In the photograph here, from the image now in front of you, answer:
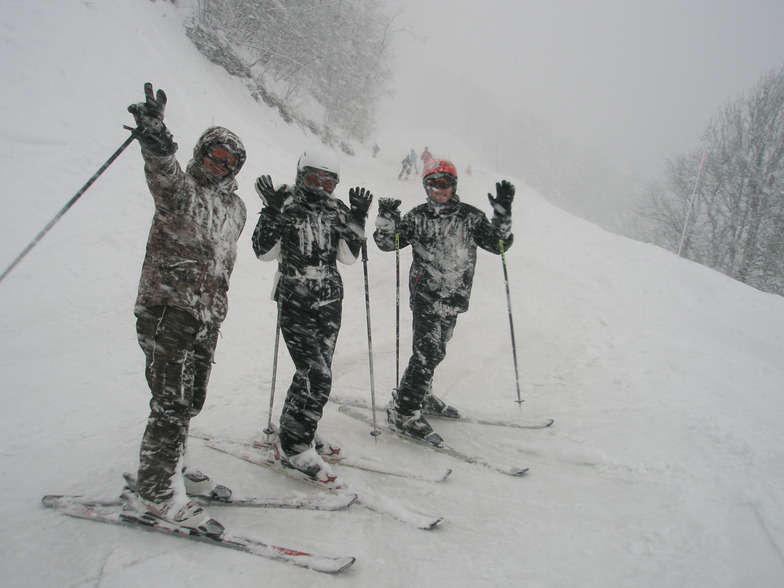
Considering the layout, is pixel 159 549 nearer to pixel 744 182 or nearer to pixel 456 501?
pixel 456 501

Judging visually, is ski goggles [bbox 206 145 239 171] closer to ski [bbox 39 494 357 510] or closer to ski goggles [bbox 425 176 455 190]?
ski goggles [bbox 425 176 455 190]

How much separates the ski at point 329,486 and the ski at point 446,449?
100cm

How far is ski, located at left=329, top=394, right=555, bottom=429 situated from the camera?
4562mm

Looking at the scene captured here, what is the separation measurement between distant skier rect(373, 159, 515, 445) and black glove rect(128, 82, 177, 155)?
2.11 m

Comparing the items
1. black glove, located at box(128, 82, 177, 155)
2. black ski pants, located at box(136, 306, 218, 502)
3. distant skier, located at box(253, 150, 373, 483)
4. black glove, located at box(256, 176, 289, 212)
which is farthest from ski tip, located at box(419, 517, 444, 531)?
black glove, located at box(128, 82, 177, 155)

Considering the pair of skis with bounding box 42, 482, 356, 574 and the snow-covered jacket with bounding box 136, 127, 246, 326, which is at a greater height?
the snow-covered jacket with bounding box 136, 127, 246, 326

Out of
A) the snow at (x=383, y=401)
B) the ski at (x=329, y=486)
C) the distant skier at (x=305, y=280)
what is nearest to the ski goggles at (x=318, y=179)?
the distant skier at (x=305, y=280)

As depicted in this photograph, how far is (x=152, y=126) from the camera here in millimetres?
2270

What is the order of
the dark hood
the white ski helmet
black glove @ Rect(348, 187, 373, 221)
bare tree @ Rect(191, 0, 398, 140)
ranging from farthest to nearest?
bare tree @ Rect(191, 0, 398, 140)
black glove @ Rect(348, 187, 373, 221)
the white ski helmet
the dark hood

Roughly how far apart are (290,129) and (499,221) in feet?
58.5

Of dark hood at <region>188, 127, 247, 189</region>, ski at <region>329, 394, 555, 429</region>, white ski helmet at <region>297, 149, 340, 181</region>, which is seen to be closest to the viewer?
dark hood at <region>188, 127, 247, 189</region>

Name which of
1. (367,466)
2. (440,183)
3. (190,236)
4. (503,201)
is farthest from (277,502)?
(503,201)

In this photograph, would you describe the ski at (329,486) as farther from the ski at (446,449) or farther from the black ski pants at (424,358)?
the black ski pants at (424,358)

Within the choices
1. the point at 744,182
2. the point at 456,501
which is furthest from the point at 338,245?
the point at 744,182
